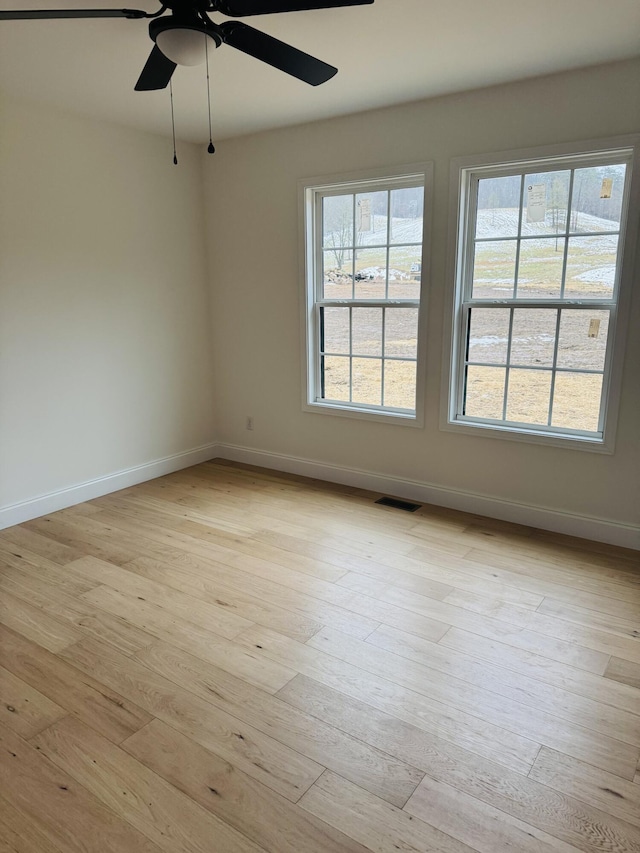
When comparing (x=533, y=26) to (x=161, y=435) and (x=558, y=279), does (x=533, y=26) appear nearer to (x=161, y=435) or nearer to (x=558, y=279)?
(x=558, y=279)

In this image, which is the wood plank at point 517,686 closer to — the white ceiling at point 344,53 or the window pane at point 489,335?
the window pane at point 489,335

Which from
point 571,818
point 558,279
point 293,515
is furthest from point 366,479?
point 571,818

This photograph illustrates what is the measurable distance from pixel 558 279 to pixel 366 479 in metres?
1.86

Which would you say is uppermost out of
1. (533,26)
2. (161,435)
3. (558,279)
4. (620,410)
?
(533,26)

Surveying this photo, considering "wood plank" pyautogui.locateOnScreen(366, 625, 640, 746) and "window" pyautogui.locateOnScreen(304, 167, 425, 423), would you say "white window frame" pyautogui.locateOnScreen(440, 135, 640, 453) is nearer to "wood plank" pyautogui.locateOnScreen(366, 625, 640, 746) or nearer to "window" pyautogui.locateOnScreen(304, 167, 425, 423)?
"window" pyautogui.locateOnScreen(304, 167, 425, 423)

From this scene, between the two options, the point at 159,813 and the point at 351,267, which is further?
the point at 351,267

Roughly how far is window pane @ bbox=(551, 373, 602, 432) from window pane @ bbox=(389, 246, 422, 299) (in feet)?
3.60

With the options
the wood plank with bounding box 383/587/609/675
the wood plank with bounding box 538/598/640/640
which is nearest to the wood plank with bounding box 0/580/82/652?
the wood plank with bounding box 383/587/609/675

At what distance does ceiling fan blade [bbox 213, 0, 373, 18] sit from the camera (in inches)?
68.9

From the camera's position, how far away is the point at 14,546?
10.8 ft

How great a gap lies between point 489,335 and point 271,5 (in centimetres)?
224

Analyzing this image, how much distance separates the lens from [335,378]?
4.26m

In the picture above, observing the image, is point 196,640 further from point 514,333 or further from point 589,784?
point 514,333

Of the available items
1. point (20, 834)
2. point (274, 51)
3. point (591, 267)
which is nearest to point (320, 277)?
point (591, 267)
